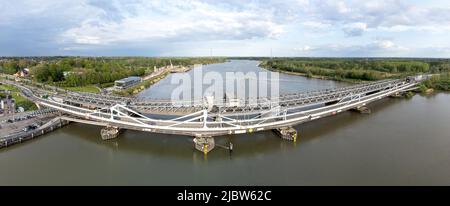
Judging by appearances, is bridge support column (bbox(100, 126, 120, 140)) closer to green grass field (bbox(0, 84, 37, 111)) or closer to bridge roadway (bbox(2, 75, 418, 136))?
bridge roadway (bbox(2, 75, 418, 136))

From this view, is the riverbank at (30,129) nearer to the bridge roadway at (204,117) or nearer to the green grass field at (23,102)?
the bridge roadway at (204,117)

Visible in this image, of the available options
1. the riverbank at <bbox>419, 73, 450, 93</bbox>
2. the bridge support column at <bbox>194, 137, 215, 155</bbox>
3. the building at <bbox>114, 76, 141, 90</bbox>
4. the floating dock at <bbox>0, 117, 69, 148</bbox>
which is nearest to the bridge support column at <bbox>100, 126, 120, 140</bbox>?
the floating dock at <bbox>0, 117, 69, 148</bbox>

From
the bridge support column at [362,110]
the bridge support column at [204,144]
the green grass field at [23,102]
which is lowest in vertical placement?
the bridge support column at [204,144]

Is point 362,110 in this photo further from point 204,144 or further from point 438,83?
point 438,83

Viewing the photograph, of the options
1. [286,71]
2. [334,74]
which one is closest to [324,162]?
[334,74]

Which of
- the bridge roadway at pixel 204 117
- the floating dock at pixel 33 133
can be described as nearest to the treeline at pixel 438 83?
the bridge roadway at pixel 204 117

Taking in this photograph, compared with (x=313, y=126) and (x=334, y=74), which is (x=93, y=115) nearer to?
(x=313, y=126)
